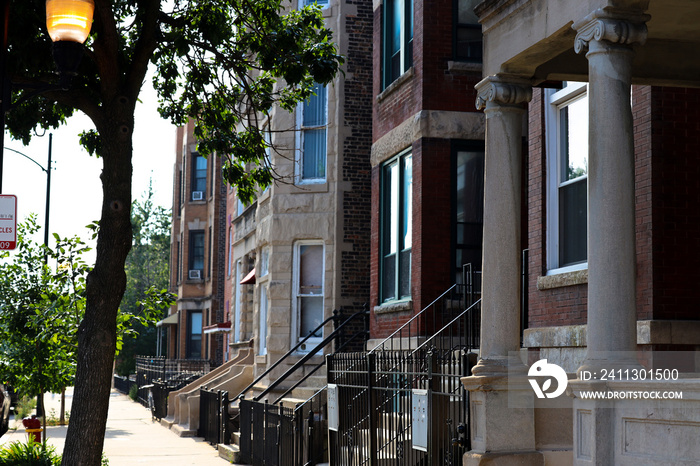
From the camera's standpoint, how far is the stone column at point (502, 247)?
8.90 metres

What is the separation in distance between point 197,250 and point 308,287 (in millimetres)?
23244

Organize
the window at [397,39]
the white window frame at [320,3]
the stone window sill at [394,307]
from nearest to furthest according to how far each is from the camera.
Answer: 1. the stone window sill at [394,307]
2. the window at [397,39]
3. the white window frame at [320,3]

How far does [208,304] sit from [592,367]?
111ft

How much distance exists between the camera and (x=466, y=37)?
1557 centimetres

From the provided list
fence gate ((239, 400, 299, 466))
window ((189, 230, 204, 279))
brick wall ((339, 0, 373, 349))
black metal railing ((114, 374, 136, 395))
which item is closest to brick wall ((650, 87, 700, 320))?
fence gate ((239, 400, 299, 466))

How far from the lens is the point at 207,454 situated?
1897 centimetres

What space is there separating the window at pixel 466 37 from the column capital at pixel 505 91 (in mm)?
6352

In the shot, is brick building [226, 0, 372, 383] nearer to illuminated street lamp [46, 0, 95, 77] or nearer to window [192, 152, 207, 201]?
illuminated street lamp [46, 0, 95, 77]

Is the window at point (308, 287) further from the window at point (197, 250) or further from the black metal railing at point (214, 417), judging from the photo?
the window at point (197, 250)

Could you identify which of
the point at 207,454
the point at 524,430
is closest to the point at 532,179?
the point at 524,430

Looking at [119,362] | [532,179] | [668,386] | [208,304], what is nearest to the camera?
[668,386]

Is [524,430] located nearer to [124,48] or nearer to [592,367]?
[592,367]

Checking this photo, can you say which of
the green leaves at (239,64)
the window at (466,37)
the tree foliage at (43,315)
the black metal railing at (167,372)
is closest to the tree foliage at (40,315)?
the tree foliage at (43,315)

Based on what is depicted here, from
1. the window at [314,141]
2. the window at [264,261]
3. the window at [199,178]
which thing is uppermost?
the window at [199,178]
